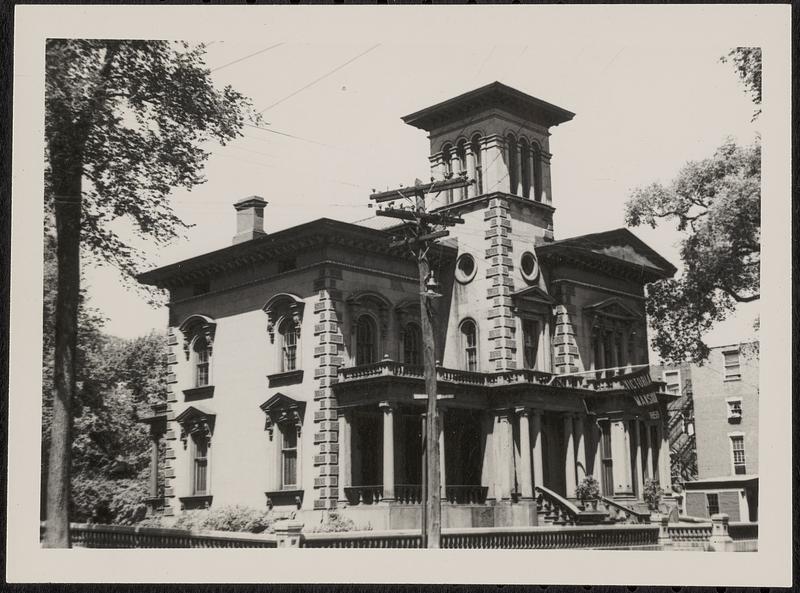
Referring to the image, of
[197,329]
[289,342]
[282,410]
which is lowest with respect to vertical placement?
[282,410]

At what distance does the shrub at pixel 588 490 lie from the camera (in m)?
26.1

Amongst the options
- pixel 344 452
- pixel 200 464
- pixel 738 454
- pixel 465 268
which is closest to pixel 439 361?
pixel 465 268

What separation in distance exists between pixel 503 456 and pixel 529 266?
471 cm

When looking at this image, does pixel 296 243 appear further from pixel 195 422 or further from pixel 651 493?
pixel 651 493

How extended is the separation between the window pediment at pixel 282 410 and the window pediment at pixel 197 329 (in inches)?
67.5

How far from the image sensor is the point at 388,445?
25141mm

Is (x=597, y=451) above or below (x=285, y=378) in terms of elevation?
below

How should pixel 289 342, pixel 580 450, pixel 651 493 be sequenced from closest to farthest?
pixel 289 342 → pixel 651 493 → pixel 580 450

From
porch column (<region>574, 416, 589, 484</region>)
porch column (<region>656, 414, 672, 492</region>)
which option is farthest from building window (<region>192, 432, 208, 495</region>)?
porch column (<region>656, 414, 672, 492</region>)

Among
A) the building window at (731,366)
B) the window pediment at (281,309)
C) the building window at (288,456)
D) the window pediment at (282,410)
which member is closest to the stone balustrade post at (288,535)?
the building window at (288,456)

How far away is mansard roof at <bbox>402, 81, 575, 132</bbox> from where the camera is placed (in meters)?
19.9

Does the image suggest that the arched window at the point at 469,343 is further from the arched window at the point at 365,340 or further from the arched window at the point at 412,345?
the arched window at the point at 365,340

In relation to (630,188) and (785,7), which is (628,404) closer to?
(630,188)

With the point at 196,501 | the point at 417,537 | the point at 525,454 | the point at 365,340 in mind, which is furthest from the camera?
the point at 365,340
